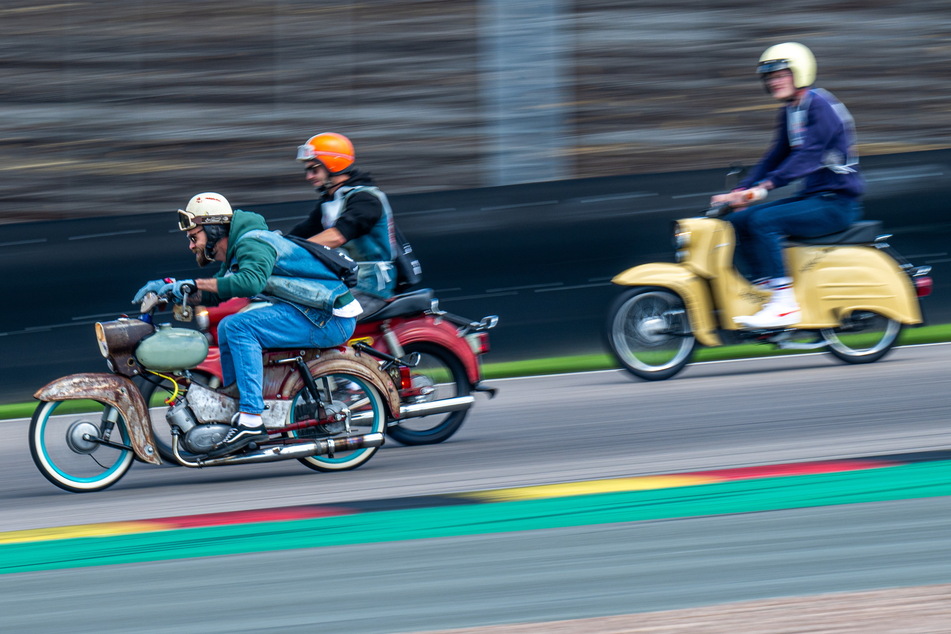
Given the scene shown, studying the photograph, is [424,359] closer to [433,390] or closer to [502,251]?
[433,390]

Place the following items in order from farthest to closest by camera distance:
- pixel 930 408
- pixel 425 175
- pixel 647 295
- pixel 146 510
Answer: pixel 425 175
pixel 647 295
pixel 930 408
pixel 146 510

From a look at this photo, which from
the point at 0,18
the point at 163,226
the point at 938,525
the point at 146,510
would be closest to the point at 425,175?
the point at 163,226

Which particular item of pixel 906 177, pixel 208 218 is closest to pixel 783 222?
pixel 906 177

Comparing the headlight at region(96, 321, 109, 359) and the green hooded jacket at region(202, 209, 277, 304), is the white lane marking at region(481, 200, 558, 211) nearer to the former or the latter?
the green hooded jacket at region(202, 209, 277, 304)

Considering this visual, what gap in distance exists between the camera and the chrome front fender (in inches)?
288

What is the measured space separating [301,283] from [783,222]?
4.06 m

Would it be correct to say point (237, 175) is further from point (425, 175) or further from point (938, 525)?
point (938, 525)

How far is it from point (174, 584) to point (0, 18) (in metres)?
10.8

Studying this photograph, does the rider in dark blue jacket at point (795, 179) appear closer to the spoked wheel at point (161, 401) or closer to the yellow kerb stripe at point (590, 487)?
the yellow kerb stripe at point (590, 487)

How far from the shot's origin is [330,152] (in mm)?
8469

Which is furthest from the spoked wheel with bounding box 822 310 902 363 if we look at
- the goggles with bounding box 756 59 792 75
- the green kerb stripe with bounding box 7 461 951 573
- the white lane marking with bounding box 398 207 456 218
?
the green kerb stripe with bounding box 7 461 951 573

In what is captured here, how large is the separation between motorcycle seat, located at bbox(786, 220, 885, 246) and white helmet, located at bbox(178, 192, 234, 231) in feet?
15.1

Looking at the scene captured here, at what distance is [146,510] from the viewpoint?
275 inches

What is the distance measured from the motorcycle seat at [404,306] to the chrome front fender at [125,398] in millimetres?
1427
